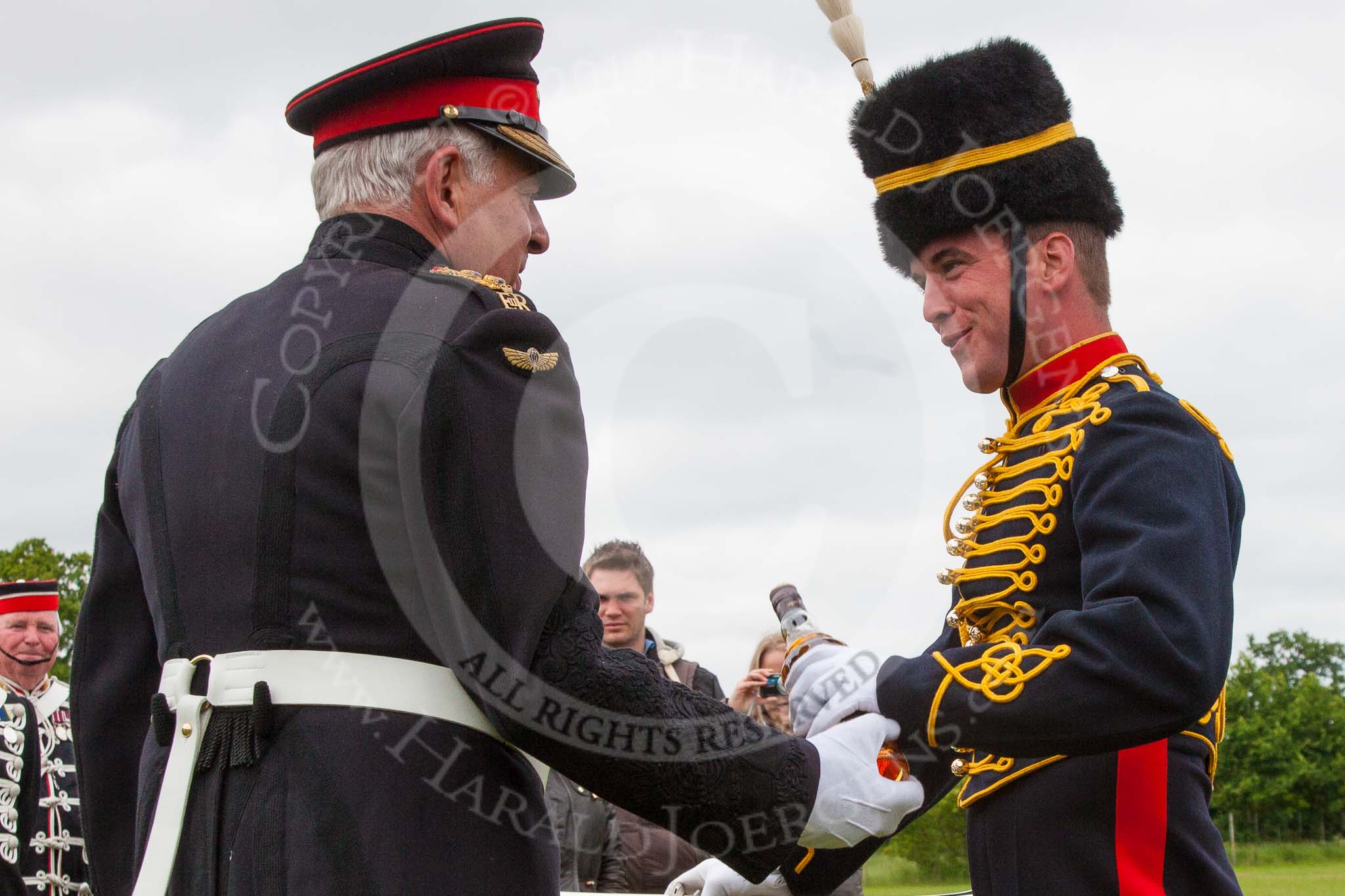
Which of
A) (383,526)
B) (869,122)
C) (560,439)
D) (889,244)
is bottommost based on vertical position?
(383,526)

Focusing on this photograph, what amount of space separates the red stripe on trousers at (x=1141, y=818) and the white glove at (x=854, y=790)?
1.19ft

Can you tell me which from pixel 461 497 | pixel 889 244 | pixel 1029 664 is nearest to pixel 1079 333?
pixel 889 244

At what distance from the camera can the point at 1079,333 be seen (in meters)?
3.06

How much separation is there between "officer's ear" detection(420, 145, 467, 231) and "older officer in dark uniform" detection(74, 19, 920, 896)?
22 centimetres

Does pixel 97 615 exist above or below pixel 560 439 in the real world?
below

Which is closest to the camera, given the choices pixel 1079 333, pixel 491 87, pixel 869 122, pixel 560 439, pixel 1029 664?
pixel 560 439

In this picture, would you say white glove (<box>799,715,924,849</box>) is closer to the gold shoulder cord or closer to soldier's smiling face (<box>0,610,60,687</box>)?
the gold shoulder cord

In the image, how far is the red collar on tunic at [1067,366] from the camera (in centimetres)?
300

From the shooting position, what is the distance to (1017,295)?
9.96 ft

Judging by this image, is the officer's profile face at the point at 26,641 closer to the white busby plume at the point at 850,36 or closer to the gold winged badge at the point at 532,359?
the white busby plume at the point at 850,36

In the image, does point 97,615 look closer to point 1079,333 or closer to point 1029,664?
point 1029,664

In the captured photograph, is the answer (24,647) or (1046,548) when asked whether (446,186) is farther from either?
(24,647)

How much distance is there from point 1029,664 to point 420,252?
50.6 inches

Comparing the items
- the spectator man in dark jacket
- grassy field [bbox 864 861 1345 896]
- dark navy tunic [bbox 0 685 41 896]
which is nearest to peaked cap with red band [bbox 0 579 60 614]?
dark navy tunic [bbox 0 685 41 896]
